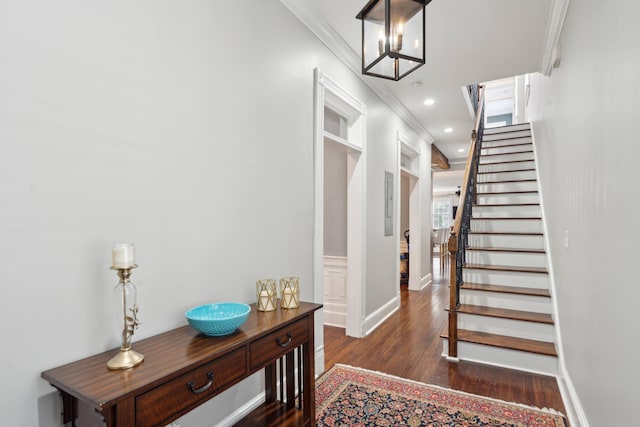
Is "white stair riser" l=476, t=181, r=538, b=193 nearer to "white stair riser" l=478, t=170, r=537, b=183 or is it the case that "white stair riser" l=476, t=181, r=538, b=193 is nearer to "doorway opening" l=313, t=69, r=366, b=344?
"white stair riser" l=478, t=170, r=537, b=183

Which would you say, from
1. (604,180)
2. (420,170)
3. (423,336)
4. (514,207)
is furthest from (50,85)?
(420,170)

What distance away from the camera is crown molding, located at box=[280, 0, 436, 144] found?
254 centimetres

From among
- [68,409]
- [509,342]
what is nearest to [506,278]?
[509,342]

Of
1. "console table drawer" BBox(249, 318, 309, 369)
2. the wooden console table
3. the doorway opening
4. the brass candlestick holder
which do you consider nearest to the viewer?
the wooden console table

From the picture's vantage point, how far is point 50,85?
1218 mm

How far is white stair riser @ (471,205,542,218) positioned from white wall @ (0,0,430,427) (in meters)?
3.31

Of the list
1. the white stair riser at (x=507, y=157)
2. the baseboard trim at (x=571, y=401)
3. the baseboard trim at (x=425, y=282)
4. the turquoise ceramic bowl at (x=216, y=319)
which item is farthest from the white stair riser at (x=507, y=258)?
the turquoise ceramic bowl at (x=216, y=319)

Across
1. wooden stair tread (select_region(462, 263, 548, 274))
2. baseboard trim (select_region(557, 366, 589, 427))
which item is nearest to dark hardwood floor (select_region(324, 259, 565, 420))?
baseboard trim (select_region(557, 366, 589, 427))

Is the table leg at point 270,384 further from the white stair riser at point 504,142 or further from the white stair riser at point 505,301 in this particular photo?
the white stair riser at point 504,142

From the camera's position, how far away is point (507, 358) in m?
2.99

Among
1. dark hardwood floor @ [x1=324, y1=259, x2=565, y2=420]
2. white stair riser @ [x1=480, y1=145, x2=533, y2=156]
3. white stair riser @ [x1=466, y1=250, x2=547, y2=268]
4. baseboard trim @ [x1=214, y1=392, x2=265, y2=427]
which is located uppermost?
white stair riser @ [x1=480, y1=145, x2=533, y2=156]

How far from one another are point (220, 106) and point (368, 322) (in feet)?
9.48

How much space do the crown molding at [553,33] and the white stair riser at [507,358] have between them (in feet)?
8.49

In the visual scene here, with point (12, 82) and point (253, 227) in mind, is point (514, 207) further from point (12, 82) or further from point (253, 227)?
point (12, 82)
